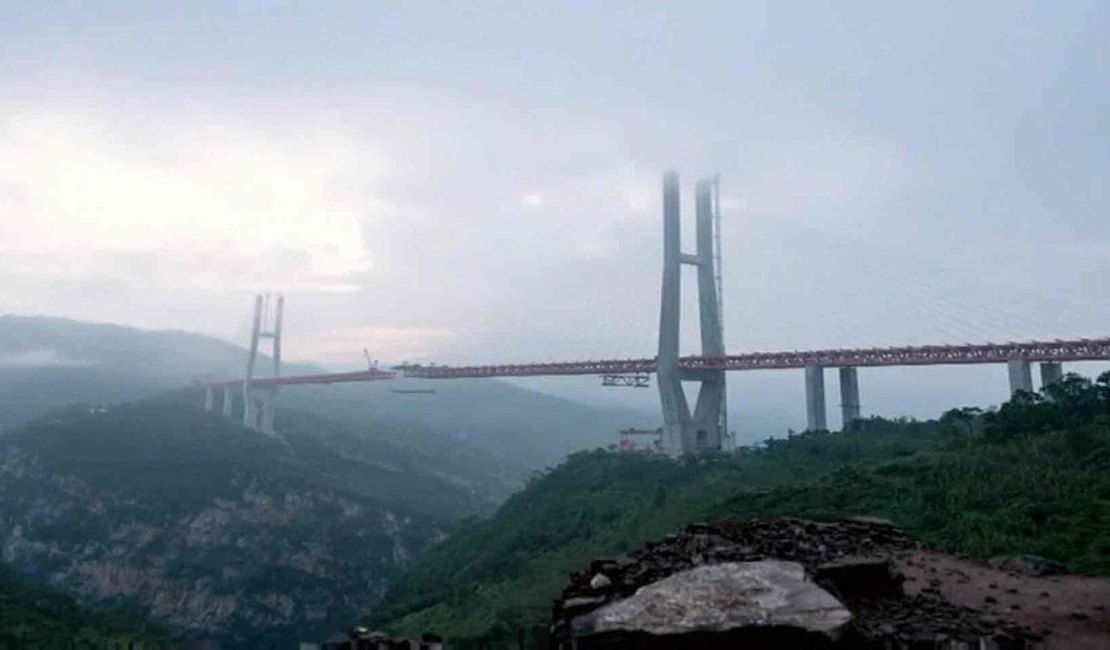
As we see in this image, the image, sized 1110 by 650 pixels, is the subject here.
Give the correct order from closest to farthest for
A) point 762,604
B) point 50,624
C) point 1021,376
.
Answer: point 762,604 → point 50,624 → point 1021,376

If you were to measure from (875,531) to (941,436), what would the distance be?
19924mm

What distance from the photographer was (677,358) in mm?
40219

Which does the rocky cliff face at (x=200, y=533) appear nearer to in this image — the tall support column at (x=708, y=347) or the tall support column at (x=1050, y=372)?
the tall support column at (x=708, y=347)

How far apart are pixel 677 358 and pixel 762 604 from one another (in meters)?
31.7

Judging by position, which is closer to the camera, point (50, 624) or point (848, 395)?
point (50, 624)

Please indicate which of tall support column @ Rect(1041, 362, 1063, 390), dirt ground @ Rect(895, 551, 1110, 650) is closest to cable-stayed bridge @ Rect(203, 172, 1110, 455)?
tall support column @ Rect(1041, 362, 1063, 390)

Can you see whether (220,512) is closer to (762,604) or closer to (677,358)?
(677,358)

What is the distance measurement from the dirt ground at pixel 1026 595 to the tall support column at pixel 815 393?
25550 millimetres

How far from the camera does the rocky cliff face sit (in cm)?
3891

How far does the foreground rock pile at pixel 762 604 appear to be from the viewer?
8445mm

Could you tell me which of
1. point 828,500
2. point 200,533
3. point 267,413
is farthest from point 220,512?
point 828,500

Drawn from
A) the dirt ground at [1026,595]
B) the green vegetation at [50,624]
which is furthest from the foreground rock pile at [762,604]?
the green vegetation at [50,624]

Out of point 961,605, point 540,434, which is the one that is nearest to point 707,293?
point 961,605

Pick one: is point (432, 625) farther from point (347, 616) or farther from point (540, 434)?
point (540, 434)
